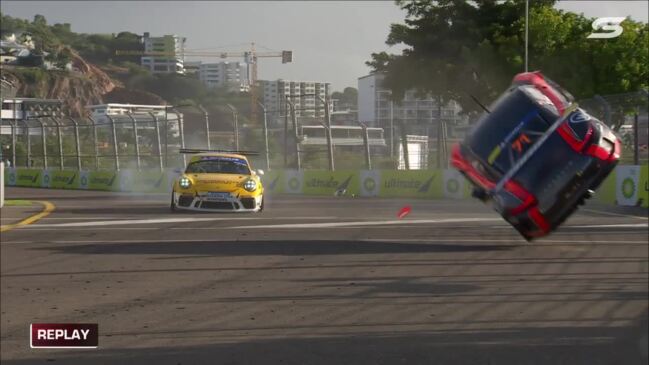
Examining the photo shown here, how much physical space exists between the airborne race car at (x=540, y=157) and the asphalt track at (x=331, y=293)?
1.84 m

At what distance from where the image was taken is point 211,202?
19.0 m

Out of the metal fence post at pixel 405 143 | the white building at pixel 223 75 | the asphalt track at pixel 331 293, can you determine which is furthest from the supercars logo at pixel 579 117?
the white building at pixel 223 75

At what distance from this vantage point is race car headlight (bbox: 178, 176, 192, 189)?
61.9 feet

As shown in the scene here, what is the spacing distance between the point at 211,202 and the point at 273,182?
48.8 feet

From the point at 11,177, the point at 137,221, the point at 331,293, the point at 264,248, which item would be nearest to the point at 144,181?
the point at 11,177

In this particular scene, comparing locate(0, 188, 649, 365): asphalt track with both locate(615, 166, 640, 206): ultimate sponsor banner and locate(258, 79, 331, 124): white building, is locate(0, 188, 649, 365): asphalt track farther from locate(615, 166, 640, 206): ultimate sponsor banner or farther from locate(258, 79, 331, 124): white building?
locate(258, 79, 331, 124): white building

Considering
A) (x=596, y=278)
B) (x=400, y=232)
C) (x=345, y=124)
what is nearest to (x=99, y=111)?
(x=345, y=124)

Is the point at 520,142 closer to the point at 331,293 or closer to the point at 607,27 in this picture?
the point at 607,27

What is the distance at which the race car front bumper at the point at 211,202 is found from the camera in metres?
19.1

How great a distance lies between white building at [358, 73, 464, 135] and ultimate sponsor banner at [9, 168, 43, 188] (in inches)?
1762

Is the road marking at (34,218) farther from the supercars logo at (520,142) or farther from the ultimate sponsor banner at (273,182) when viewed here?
the supercars logo at (520,142)

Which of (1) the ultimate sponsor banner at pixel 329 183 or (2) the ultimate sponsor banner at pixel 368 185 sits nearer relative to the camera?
(2) the ultimate sponsor banner at pixel 368 185

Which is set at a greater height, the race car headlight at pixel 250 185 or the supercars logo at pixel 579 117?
the supercars logo at pixel 579 117

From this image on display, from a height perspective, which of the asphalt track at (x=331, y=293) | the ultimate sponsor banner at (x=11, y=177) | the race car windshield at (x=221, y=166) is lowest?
the ultimate sponsor banner at (x=11, y=177)
